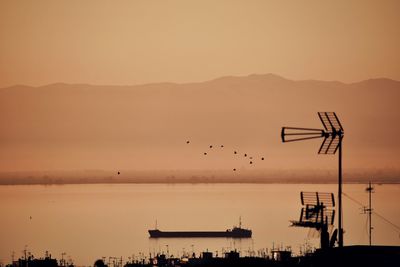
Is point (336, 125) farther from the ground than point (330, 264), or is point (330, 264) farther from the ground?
point (336, 125)

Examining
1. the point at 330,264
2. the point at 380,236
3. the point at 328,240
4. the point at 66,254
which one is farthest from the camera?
the point at 380,236

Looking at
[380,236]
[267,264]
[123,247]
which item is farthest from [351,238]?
[267,264]

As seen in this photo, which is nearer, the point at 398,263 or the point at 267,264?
the point at 398,263

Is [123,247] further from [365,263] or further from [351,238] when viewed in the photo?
[365,263]

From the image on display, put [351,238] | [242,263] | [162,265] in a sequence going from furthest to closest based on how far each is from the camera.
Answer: [351,238], [162,265], [242,263]

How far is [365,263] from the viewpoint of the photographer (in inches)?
1436

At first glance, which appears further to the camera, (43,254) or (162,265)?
(43,254)

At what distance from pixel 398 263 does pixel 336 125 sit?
548 centimetres

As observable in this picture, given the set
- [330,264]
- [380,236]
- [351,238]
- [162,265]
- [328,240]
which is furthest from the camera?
[380,236]

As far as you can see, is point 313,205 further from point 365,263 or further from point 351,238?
point 351,238

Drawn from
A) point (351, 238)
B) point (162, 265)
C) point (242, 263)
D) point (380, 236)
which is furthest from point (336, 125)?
point (380, 236)

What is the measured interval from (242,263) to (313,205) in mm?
5766

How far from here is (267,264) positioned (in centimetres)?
4528

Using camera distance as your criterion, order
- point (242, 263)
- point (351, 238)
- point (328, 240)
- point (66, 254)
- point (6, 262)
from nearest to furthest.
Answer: point (328, 240), point (242, 263), point (6, 262), point (66, 254), point (351, 238)
